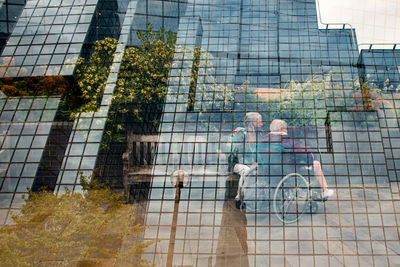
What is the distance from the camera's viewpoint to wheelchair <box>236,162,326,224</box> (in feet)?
7.89

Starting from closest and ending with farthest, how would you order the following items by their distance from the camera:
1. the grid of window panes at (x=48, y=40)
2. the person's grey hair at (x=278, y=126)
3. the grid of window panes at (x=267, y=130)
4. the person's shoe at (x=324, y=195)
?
the grid of window panes at (x=267, y=130)
the person's shoe at (x=324, y=195)
the person's grey hair at (x=278, y=126)
the grid of window panes at (x=48, y=40)

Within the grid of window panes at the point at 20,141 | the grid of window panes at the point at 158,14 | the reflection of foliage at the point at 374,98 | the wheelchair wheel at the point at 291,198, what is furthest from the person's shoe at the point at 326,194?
the grid of window panes at the point at 20,141

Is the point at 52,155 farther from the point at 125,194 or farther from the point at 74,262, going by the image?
the point at 74,262

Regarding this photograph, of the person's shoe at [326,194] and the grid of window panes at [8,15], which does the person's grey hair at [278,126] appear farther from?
the grid of window panes at [8,15]

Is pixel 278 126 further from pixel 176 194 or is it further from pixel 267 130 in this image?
pixel 176 194

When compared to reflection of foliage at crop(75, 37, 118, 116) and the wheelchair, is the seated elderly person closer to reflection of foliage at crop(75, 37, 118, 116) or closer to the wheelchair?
the wheelchair

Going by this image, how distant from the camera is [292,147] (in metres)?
2.59

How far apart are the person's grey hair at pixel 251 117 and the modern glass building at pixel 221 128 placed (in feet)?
0.19

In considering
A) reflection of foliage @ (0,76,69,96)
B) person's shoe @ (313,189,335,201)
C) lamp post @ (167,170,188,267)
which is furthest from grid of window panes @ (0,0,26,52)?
person's shoe @ (313,189,335,201)

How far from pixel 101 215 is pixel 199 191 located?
88 centimetres

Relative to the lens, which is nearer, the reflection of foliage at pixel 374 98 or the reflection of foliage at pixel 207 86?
the reflection of foliage at pixel 374 98

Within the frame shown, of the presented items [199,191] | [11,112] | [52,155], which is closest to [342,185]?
[199,191]

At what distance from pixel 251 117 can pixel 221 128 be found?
300 mm

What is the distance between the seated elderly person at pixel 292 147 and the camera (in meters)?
2.47
